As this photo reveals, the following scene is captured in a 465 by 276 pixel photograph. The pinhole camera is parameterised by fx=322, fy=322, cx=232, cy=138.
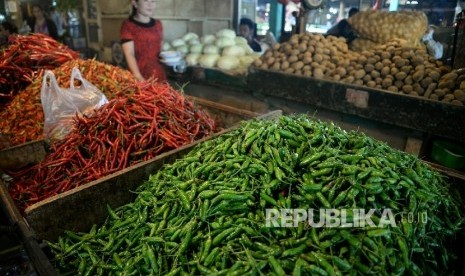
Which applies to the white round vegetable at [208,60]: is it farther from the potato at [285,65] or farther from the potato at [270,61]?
the potato at [285,65]

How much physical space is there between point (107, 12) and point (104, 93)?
7.04m

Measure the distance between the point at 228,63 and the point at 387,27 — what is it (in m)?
3.03

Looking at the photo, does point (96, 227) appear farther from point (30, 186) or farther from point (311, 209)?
point (311, 209)

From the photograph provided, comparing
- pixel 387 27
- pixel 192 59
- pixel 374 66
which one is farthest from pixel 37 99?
pixel 387 27

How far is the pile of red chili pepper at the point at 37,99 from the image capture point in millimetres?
3484

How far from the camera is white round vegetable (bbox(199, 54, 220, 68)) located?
23.0 feet

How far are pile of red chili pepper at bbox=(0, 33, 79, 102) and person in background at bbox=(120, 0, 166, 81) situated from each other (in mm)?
1084

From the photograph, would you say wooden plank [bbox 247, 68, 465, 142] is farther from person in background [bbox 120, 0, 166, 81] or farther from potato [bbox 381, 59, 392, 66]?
person in background [bbox 120, 0, 166, 81]

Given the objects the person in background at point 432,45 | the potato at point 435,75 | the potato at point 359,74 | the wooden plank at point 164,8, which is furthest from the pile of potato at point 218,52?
the person in background at point 432,45

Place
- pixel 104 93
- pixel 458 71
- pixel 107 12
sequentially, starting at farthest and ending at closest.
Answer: pixel 107 12, pixel 458 71, pixel 104 93

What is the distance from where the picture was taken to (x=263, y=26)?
15.8 meters

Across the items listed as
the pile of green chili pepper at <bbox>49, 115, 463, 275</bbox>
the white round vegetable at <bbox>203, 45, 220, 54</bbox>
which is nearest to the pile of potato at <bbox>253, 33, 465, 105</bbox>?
the white round vegetable at <bbox>203, 45, 220, 54</bbox>

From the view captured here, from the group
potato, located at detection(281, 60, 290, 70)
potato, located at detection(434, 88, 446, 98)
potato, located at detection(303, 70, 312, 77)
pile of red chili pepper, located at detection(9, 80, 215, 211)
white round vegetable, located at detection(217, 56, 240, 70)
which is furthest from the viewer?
white round vegetable, located at detection(217, 56, 240, 70)

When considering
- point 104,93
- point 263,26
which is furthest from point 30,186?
point 263,26
